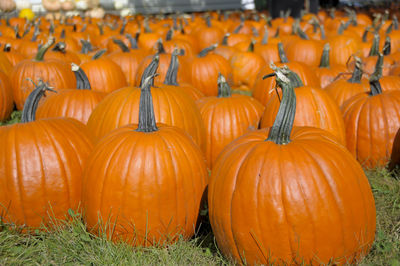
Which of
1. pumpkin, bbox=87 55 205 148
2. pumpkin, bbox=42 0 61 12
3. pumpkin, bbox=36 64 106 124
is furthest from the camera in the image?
pumpkin, bbox=42 0 61 12

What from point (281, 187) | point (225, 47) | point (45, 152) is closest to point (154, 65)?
point (45, 152)

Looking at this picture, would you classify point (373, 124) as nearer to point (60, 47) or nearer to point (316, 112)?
point (316, 112)

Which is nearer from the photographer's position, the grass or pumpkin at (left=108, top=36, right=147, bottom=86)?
the grass

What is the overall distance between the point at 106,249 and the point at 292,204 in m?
1.10

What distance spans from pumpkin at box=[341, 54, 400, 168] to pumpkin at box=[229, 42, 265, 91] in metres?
3.07

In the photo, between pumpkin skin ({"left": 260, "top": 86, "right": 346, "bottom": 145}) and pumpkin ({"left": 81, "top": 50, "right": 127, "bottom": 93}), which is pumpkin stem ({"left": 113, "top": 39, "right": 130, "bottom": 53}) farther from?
pumpkin skin ({"left": 260, "top": 86, "right": 346, "bottom": 145})

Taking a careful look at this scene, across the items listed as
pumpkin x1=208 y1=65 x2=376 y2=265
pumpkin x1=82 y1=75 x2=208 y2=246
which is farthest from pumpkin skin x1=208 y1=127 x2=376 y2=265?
pumpkin x1=82 y1=75 x2=208 y2=246

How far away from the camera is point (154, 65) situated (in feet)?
11.2

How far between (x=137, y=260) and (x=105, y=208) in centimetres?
38

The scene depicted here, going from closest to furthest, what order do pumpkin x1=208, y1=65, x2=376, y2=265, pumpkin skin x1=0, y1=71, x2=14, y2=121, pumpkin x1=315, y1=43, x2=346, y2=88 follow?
pumpkin x1=208, y1=65, x2=376, y2=265
pumpkin skin x1=0, y1=71, x2=14, y2=121
pumpkin x1=315, y1=43, x2=346, y2=88

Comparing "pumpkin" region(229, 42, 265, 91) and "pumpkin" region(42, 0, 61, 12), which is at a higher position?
"pumpkin" region(42, 0, 61, 12)

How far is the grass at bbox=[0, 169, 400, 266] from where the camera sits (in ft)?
8.20

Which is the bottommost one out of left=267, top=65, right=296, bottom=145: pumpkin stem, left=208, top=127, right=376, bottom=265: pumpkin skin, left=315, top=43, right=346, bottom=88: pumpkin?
left=208, top=127, right=376, bottom=265: pumpkin skin

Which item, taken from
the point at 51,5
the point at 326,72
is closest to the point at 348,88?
the point at 326,72
